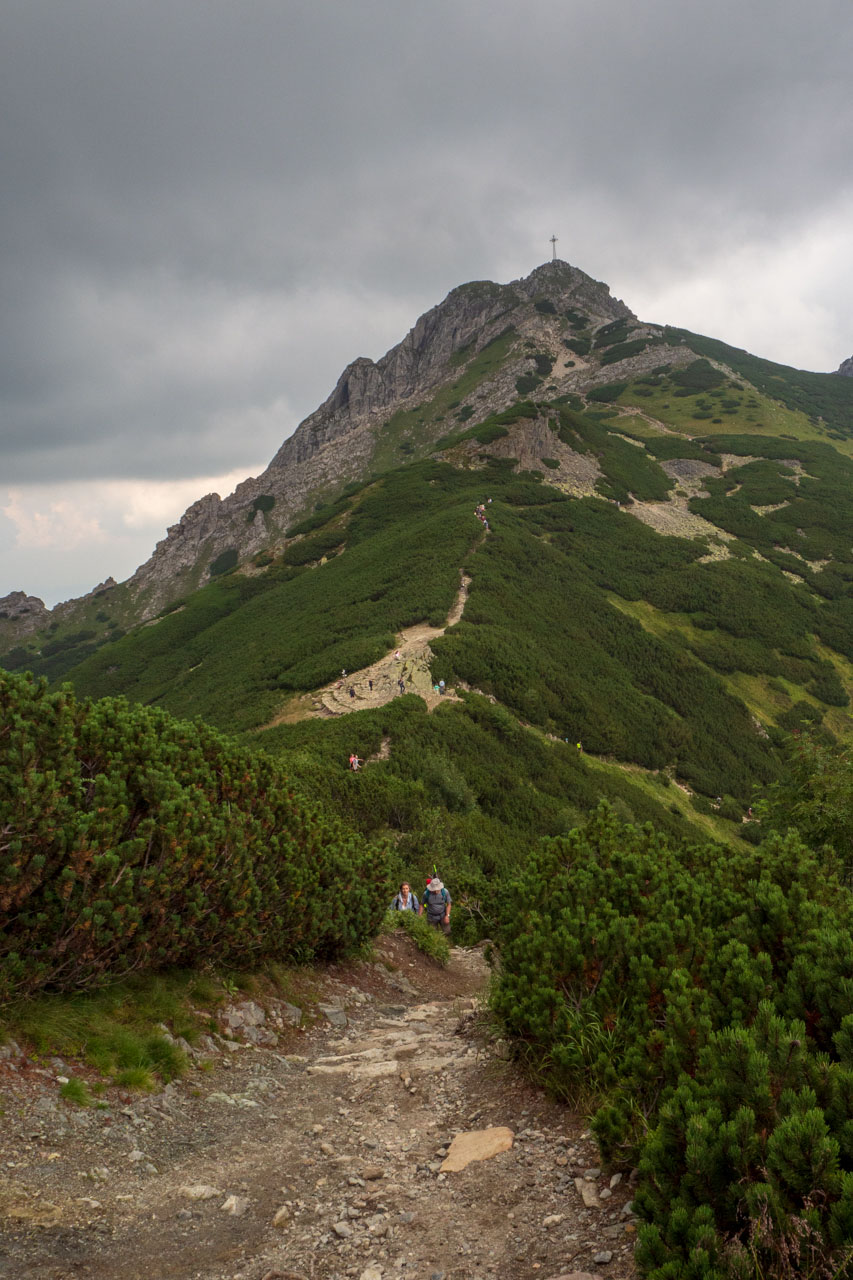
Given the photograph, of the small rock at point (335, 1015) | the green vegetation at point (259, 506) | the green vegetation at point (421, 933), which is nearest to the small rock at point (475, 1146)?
the small rock at point (335, 1015)

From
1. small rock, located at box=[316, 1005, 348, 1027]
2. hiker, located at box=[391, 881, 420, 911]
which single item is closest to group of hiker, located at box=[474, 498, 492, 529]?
hiker, located at box=[391, 881, 420, 911]

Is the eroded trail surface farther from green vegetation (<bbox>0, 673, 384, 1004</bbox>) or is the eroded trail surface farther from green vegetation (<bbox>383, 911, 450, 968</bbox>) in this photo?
green vegetation (<bbox>383, 911, 450, 968</bbox>)

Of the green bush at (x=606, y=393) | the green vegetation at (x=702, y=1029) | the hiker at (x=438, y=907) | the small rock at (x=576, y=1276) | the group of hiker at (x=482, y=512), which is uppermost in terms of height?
the green bush at (x=606, y=393)

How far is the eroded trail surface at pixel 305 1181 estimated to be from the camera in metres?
3.45

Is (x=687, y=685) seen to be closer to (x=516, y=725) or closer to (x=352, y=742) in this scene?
(x=516, y=725)

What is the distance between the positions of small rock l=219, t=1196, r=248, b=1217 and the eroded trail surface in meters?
0.01

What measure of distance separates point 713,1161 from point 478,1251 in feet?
5.00

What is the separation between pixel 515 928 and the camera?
664cm

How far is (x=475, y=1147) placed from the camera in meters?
4.54

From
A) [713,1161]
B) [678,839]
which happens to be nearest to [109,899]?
[713,1161]

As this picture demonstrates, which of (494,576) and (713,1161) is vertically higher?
(494,576)

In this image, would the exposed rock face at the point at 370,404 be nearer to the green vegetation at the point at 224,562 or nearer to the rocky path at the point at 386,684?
the green vegetation at the point at 224,562

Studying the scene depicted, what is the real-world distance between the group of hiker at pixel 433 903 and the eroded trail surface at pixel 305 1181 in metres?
6.96

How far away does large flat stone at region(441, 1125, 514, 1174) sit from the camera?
438 cm
